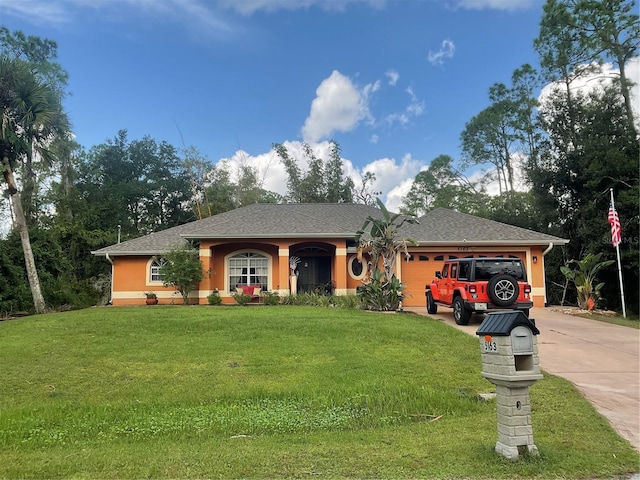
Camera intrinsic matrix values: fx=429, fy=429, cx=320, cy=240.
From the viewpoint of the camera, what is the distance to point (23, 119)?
50.9 ft

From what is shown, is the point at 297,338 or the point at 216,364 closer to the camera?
the point at 216,364

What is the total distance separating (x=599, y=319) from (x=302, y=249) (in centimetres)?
1177

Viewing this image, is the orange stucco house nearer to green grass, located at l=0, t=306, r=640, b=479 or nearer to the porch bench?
the porch bench

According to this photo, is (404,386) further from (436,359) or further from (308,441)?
(308,441)

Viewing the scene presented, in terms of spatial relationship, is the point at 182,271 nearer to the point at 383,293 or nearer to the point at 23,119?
the point at 23,119

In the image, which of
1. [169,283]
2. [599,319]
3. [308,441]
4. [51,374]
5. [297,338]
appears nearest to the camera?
[308,441]

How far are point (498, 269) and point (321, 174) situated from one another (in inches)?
1150

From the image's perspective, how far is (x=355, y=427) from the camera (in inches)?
202

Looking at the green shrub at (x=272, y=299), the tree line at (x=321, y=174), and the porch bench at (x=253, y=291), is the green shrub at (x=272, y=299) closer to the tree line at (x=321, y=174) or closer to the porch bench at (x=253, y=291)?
the porch bench at (x=253, y=291)

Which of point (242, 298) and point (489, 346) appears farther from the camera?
point (242, 298)

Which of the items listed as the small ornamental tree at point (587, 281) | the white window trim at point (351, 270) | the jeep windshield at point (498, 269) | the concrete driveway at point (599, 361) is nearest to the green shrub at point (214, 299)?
the white window trim at point (351, 270)

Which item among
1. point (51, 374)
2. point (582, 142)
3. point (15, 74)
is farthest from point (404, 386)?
point (582, 142)

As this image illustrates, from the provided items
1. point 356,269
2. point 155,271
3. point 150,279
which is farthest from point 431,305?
point 150,279

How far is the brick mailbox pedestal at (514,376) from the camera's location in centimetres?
372
